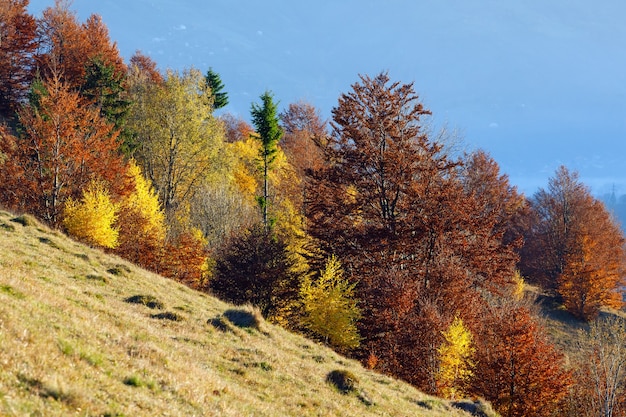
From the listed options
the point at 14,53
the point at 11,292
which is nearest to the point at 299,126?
the point at 14,53

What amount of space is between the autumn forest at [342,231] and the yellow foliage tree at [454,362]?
0.11 metres

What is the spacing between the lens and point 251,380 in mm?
14609

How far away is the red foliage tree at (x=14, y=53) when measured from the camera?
65.5 meters

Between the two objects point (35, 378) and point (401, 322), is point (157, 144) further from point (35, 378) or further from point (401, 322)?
point (35, 378)

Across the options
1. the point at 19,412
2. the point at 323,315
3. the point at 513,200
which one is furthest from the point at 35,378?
the point at 513,200

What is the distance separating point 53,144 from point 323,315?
29596 millimetres

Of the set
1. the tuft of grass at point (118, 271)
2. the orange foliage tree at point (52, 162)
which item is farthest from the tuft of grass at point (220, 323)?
the orange foliage tree at point (52, 162)

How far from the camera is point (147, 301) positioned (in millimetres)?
20875

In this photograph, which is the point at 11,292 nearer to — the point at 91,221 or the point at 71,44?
the point at 91,221

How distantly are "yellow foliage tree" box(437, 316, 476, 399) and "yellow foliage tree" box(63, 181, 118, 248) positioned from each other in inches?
1090

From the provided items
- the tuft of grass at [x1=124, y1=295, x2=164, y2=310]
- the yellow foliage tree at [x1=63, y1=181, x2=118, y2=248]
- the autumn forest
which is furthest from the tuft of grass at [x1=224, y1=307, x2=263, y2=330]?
the yellow foliage tree at [x1=63, y1=181, x2=118, y2=248]

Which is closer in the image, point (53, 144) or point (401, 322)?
point (401, 322)

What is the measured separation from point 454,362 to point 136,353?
23957mm

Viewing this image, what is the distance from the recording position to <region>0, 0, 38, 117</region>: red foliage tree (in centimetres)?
6550
